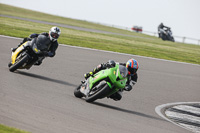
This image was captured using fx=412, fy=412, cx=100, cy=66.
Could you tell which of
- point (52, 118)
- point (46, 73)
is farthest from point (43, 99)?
point (46, 73)

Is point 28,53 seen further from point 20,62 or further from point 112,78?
point 112,78

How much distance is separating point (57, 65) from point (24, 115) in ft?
25.4

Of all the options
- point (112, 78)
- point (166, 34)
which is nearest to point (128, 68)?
→ point (112, 78)

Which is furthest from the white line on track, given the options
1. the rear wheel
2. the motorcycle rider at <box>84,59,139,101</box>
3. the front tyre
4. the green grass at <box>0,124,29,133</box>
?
the green grass at <box>0,124,29,133</box>

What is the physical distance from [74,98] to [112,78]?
1.16m

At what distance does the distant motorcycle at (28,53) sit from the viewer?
1127 cm

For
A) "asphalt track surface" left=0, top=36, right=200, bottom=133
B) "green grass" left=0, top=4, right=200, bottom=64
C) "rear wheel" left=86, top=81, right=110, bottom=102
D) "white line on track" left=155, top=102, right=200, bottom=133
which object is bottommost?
"white line on track" left=155, top=102, right=200, bottom=133

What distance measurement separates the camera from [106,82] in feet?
29.6

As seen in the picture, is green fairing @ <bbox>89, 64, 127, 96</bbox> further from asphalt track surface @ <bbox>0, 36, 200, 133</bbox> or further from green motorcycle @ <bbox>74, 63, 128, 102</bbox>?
asphalt track surface @ <bbox>0, 36, 200, 133</bbox>

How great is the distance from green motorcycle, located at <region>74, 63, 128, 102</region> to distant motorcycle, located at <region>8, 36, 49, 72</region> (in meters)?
2.56

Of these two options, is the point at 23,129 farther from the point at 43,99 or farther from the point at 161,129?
the point at 161,129

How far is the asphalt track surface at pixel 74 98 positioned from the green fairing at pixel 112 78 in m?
0.53

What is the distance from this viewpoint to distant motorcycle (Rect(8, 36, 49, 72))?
11266 millimetres

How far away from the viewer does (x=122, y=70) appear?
30.2 ft
